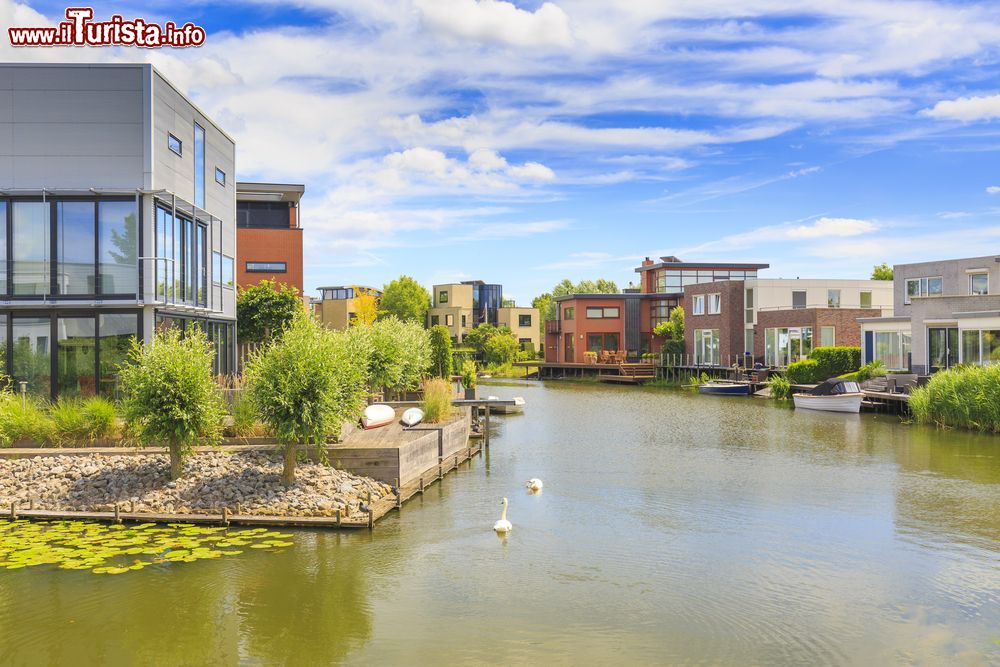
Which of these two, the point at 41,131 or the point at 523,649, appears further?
the point at 41,131

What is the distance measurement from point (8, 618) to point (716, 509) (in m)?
11.8

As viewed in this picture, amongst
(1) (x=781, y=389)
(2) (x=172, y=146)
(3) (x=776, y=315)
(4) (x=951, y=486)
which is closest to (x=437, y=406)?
(2) (x=172, y=146)

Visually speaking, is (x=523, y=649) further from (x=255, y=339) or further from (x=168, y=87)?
(x=255, y=339)

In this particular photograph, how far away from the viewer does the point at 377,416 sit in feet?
70.1

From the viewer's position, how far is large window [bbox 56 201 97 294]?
18.9m

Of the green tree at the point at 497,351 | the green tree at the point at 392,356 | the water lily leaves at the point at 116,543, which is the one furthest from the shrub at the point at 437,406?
the green tree at the point at 497,351

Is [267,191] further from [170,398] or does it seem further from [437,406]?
[170,398]

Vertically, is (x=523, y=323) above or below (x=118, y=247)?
below

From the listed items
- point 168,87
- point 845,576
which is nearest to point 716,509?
point 845,576

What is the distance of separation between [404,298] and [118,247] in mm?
58545

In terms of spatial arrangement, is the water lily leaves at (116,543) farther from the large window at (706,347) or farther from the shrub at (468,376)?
the large window at (706,347)

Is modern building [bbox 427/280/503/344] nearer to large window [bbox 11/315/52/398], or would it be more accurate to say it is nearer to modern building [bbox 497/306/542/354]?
modern building [bbox 497/306/542/354]

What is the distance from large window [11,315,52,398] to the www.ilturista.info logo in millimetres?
6747

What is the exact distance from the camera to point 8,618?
400 inches
